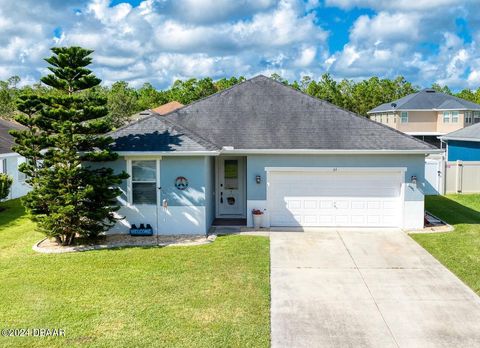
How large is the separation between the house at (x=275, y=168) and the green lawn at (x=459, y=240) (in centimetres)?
145

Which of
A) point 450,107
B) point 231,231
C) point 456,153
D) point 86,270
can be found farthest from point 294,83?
point 86,270

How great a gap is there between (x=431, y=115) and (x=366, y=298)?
4161 centimetres

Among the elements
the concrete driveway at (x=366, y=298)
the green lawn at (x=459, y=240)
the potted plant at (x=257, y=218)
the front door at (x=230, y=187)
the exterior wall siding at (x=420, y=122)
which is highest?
the exterior wall siding at (x=420, y=122)

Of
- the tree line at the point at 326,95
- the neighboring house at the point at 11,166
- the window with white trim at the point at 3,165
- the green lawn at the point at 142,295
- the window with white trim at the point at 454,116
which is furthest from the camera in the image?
the tree line at the point at 326,95

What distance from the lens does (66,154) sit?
1270 cm

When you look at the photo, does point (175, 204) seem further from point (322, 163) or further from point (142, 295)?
point (142, 295)

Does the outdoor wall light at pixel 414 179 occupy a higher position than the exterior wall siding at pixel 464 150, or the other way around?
the exterior wall siding at pixel 464 150

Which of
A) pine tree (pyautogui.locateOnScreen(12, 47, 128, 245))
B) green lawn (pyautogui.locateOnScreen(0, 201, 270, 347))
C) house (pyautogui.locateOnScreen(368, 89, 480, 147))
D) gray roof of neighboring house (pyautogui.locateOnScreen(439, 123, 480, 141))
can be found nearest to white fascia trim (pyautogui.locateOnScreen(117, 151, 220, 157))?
pine tree (pyautogui.locateOnScreen(12, 47, 128, 245))

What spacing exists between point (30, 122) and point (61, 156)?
1302 mm

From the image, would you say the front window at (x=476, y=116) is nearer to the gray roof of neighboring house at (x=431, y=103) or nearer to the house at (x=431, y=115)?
the house at (x=431, y=115)

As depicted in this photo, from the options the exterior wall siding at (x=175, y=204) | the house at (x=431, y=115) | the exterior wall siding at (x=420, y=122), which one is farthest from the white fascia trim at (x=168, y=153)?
the exterior wall siding at (x=420, y=122)

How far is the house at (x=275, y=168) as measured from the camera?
14305 mm

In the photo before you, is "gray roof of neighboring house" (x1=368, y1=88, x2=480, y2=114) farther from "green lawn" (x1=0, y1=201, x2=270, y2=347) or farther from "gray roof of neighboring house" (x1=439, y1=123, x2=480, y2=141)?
"green lawn" (x1=0, y1=201, x2=270, y2=347)

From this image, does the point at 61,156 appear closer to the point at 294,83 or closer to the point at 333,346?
the point at 333,346
